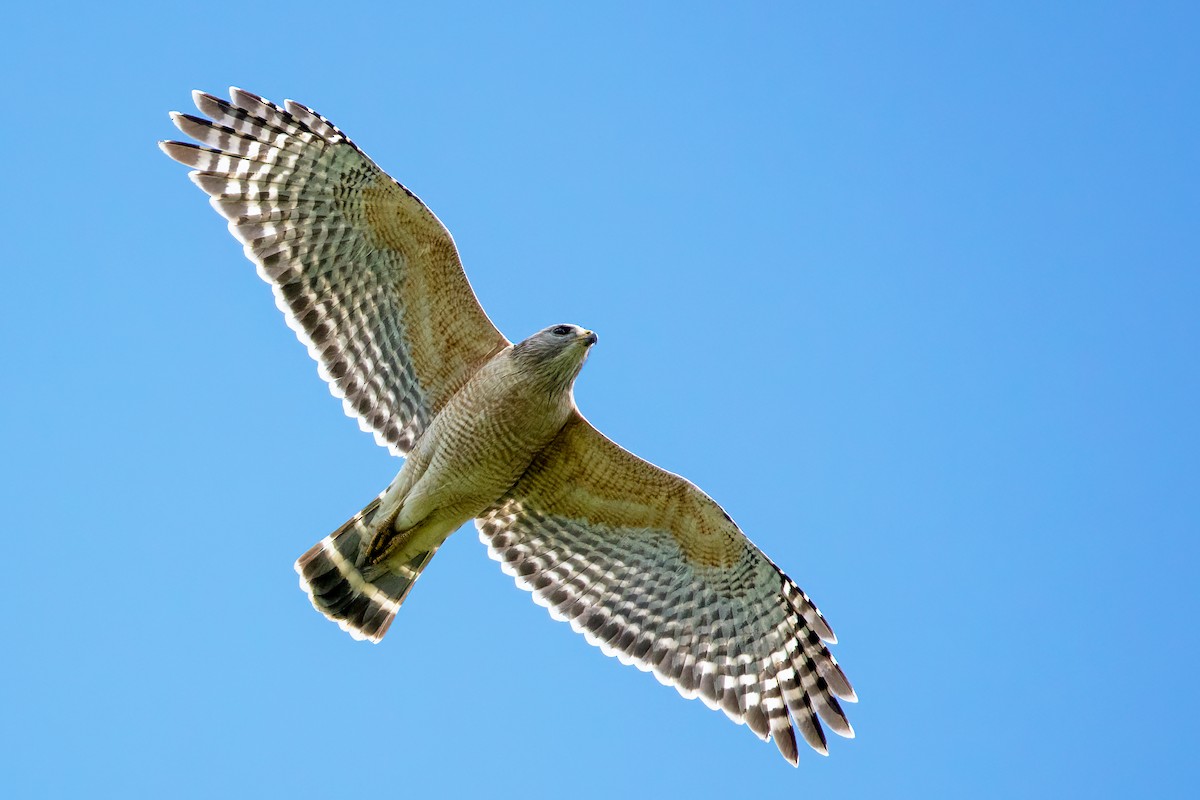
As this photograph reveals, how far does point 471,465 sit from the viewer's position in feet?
35.7

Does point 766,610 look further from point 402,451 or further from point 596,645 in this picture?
point 402,451

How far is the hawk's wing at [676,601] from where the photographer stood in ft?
37.9

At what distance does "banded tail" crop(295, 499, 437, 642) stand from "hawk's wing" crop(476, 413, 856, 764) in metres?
0.86

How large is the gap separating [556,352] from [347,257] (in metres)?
1.66

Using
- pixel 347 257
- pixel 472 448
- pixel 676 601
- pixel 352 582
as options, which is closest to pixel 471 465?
pixel 472 448

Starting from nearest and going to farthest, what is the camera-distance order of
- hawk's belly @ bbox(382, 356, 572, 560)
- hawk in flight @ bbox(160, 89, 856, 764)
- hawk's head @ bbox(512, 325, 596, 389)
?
hawk's head @ bbox(512, 325, 596, 389)
hawk's belly @ bbox(382, 356, 572, 560)
hawk in flight @ bbox(160, 89, 856, 764)

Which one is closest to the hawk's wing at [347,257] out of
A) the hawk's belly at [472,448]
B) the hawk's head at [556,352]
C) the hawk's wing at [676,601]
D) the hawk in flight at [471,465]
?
the hawk in flight at [471,465]

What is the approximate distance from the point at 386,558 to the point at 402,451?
74 cm

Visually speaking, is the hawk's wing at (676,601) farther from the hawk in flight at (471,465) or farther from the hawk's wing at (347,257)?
the hawk's wing at (347,257)

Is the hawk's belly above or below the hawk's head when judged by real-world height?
below

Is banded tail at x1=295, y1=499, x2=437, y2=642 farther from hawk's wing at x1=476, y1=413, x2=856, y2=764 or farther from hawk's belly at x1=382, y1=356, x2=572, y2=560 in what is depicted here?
hawk's wing at x1=476, y1=413, x2=856, y2=764

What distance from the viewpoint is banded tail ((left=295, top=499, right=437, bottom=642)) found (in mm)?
11180

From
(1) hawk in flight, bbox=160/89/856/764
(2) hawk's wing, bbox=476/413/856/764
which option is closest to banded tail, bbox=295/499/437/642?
(1) hawk in flight, bbox=160/89/856/764

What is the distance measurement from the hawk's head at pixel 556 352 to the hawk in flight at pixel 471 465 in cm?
1
